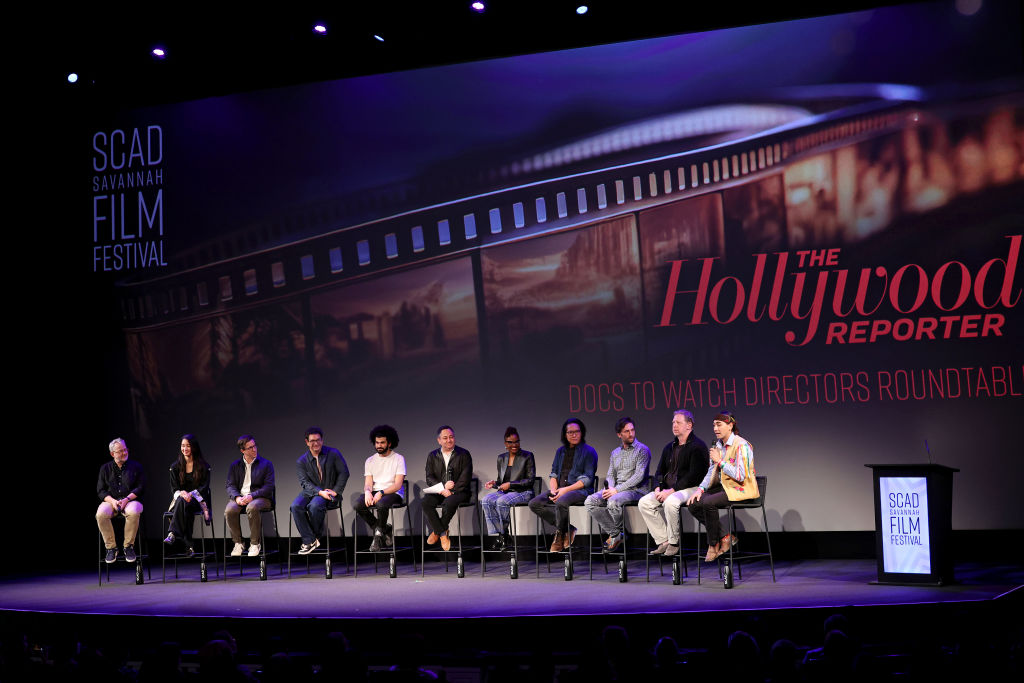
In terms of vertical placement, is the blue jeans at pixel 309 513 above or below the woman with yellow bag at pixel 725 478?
below

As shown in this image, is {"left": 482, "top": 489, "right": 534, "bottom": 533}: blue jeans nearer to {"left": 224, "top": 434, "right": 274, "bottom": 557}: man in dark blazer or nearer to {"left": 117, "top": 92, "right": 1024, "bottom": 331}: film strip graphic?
{"left": 224, "top": 434, "right": 274, "bottom": 557}: man in dark blazer

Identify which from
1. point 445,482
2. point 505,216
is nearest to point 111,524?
point 445,482

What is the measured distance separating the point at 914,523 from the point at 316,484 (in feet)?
Result: 13.9

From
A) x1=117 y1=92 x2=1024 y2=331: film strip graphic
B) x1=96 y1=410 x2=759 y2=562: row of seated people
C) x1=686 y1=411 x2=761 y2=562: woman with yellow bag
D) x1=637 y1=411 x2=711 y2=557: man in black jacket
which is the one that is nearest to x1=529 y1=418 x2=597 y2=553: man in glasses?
x1=96 y1=410 x2=759 y2=562: row of seated people

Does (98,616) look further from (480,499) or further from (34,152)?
(34,152)

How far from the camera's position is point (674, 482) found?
22.6 feet

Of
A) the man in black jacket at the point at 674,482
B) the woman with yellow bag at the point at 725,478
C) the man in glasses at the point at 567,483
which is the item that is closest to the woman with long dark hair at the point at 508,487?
the man in glasses at the point at 567,483

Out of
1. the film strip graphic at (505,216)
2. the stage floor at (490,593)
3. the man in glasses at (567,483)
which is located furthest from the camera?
the film strip graphic at (505,216)

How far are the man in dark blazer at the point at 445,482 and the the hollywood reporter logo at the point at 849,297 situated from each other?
5.90ft

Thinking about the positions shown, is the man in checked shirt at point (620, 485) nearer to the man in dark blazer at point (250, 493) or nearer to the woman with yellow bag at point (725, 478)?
the woman with yellow bag at point (725, 478)

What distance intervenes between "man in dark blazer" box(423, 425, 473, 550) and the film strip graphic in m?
1.60

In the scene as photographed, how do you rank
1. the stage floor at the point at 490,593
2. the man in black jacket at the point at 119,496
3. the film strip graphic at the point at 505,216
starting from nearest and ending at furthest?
the stage floor at the point at 490,593 → the film strip graphic at the point at 505,216 → the man in black jacket at the point at 119,496

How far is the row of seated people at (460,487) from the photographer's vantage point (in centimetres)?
679

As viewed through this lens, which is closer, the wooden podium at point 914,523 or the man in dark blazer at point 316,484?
the wooden podium at point 914,523
